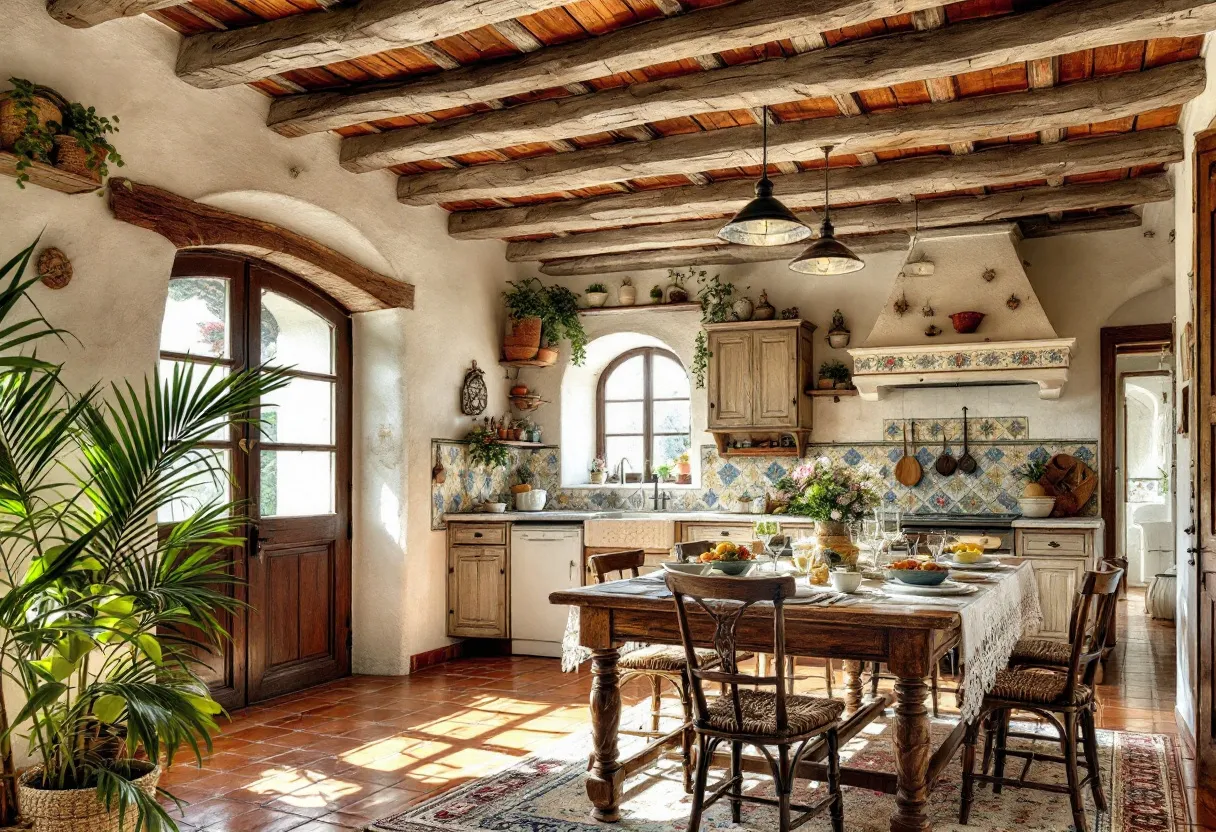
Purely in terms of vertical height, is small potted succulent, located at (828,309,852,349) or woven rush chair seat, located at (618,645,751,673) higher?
small potted succulent, located at (828,309,852,349)

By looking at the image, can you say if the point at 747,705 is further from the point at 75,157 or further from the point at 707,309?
the point at 707,309

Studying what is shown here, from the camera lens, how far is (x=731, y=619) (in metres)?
3.26

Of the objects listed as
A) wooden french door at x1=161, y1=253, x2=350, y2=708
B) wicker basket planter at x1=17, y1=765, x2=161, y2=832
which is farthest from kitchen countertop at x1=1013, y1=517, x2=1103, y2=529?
wicker basket planter at x1=17, y1=765, x2=161, y2=832

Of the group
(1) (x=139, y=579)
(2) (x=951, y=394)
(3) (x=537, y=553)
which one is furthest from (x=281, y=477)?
(2) (x=951, y=394)

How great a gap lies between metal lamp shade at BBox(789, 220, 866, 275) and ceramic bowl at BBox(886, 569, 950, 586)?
1689 mm

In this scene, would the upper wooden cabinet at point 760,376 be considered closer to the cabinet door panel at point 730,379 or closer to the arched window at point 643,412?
the cabinet door panel at point 730,379

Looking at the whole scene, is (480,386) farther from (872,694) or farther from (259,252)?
(872,694)

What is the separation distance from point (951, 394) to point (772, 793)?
13.5 ft

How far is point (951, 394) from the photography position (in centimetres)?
729

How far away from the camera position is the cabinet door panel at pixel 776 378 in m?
7.27

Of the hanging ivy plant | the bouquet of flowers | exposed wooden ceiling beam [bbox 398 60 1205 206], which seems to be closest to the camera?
the bouquet of flowers

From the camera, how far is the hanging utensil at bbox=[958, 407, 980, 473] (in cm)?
718

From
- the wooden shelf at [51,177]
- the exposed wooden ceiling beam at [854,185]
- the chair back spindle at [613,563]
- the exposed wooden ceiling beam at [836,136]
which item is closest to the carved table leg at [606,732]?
the chair back spindle at [613,563]

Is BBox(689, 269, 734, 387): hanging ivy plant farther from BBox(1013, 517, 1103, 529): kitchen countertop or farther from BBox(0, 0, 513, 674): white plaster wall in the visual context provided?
BBox(1013, 517, 1103, 529): kitchen countertop
